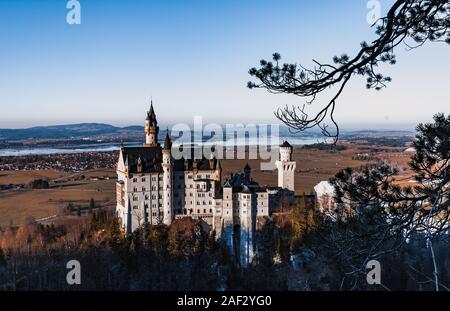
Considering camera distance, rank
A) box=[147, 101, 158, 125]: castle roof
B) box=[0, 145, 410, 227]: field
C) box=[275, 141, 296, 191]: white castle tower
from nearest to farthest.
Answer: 1. box=[275, 141, 296, 191]: white castle tower
2. box=[147, 101, 158, 125]: castle roof
3. box=[0, 145, 410, 227]: field

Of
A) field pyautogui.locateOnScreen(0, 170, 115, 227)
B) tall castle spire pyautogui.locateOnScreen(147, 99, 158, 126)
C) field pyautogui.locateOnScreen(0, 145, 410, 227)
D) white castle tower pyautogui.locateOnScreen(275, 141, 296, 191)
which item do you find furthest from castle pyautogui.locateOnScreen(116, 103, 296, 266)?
field pyautogui.locateOnScreen(0, 170, 115, 227)

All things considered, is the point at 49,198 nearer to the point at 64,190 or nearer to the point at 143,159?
the point at 64,190

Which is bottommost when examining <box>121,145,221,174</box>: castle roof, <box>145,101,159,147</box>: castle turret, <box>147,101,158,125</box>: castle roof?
<box>121,145,221,174</box>: castle roof

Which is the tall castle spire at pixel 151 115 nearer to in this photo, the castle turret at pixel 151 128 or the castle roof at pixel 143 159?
the castle turret at pixel 151 128

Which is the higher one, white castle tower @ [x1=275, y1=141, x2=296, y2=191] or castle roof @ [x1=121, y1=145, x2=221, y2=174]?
castle roof @ [x1=121, y1=145, x2=221, y2=174]

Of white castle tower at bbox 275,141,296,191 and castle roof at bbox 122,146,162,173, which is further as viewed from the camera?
white castle tower at bbox 275,141,296,191

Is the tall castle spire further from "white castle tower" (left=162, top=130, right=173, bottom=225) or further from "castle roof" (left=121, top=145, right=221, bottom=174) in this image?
"white castle tower" (left=162, top=130, right=173, bottom=225)

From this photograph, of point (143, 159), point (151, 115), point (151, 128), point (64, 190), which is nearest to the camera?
point (143, 159)

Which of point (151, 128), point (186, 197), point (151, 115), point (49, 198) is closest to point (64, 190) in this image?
point (49, 198)
